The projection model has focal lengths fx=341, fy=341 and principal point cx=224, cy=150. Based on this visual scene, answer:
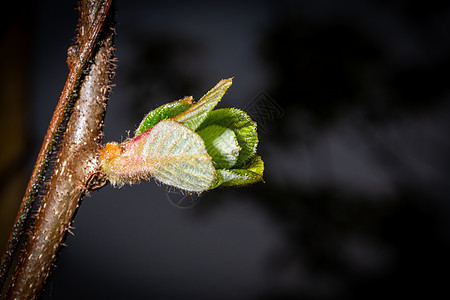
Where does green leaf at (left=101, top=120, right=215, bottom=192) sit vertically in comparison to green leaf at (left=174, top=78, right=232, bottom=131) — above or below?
below

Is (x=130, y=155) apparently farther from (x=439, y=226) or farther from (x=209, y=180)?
(x=439, y=226)

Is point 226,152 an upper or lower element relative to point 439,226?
lower

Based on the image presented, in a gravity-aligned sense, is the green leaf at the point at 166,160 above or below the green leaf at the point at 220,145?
below

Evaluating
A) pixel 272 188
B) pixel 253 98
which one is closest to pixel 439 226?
pixel 272 188
